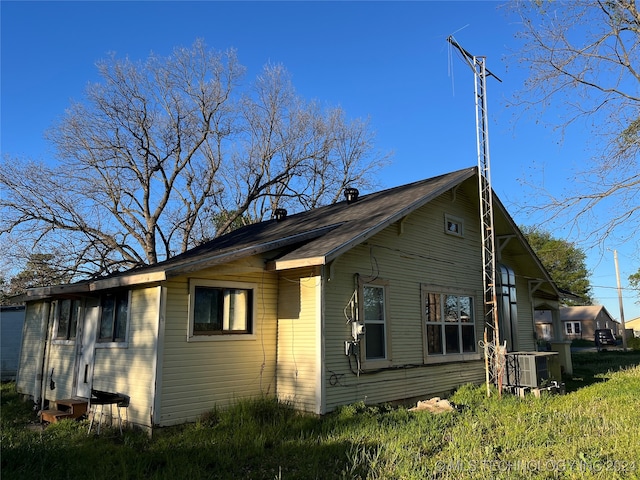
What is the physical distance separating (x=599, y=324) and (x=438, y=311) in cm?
4907

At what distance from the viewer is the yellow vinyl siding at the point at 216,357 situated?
308 inches

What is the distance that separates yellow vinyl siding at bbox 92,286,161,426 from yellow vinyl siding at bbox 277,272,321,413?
2479 millimetres

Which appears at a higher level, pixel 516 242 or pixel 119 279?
pixel 516 242

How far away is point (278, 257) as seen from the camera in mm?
9383

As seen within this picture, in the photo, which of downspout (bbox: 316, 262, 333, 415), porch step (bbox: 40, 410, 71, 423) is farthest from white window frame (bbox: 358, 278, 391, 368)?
porch step (bbox: 40, 410, 71, 423)

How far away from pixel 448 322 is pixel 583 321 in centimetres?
4740

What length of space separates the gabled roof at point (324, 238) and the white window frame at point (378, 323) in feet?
4.01

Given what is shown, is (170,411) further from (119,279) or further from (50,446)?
(119,279)

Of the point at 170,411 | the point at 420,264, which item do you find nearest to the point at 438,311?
the point at 420,264

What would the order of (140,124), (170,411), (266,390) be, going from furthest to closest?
(140,124)
(266,390)
(170,411)

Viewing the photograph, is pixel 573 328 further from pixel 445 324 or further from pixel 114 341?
pixel 114 341

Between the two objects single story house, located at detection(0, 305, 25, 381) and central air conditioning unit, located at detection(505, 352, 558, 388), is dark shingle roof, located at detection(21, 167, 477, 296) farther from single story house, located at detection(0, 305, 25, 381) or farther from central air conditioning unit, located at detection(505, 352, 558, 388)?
single story house, located at detection(0, 305, 25, 381)

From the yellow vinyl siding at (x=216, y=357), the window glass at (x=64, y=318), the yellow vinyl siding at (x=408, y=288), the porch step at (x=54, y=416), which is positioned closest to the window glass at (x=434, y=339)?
the yellow vinyl siding at (x=408, y=288)

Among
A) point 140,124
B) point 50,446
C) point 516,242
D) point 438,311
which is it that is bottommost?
point 50,446
